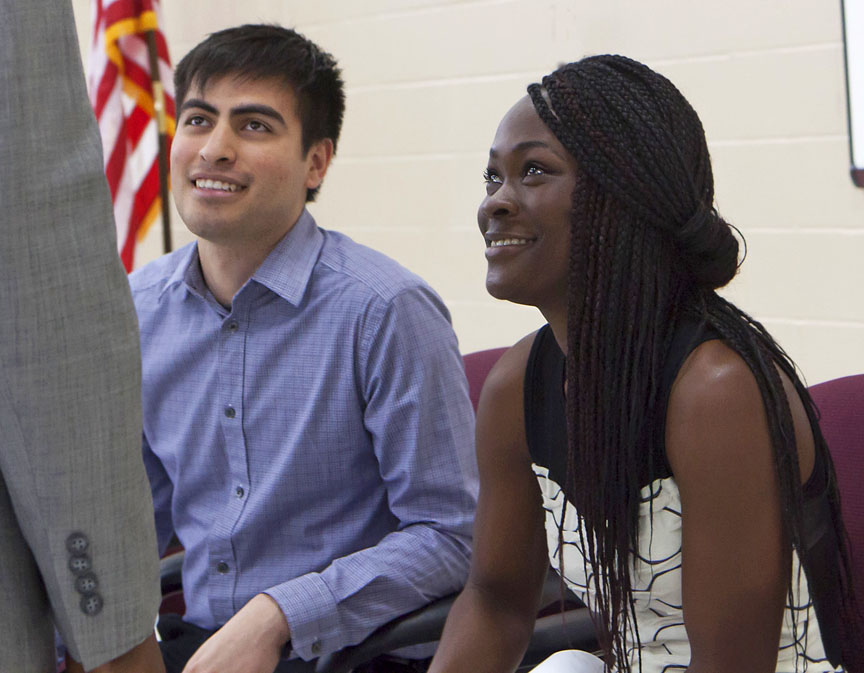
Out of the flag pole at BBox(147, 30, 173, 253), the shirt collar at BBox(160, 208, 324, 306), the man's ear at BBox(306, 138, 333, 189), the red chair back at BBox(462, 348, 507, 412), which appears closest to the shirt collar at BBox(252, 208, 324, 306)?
the shirt collar at BBox(160, 208, 324, 306)

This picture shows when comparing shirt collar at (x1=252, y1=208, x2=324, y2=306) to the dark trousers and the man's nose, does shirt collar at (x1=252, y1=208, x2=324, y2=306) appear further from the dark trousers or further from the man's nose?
the dark trousers

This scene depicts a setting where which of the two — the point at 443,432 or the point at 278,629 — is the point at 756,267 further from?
the point at 278,629

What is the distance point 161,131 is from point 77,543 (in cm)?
233

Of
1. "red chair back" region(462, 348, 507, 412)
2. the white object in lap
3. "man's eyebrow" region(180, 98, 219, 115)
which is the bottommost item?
the white object in lap

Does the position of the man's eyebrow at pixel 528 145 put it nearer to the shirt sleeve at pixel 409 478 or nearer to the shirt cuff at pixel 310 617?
the shirt sleeve at pixel 409 478

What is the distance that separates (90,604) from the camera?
0.59m

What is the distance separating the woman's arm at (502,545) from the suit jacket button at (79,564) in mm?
682

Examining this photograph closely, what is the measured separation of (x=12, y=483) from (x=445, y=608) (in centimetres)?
88

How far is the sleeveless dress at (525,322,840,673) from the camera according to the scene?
1020mm

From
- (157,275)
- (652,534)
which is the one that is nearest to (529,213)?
(652,534)

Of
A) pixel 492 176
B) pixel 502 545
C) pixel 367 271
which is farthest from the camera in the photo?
pixel 367 271

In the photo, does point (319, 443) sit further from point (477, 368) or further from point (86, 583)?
point (86, 583)

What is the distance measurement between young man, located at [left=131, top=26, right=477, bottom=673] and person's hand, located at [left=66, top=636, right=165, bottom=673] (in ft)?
2.24

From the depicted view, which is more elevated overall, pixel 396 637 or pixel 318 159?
pixel 318 159
